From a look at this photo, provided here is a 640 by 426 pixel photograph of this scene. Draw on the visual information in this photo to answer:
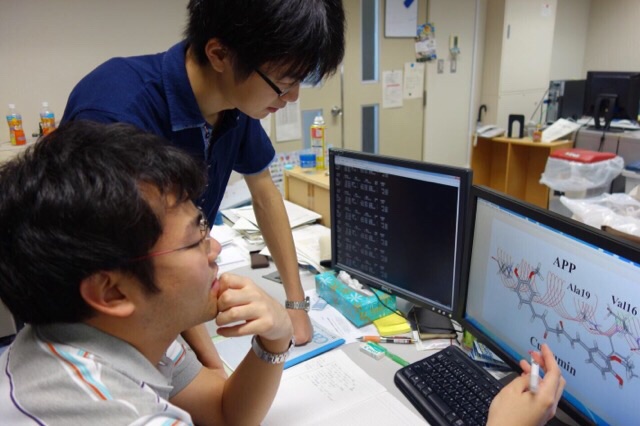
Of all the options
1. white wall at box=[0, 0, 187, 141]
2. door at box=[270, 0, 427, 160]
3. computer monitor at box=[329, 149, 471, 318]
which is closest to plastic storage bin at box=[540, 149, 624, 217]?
door at box=[270, 0, 427, 160]

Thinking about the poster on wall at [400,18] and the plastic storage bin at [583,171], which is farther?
the poster on wall at [400,18]

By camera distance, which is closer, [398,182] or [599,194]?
[398,182]

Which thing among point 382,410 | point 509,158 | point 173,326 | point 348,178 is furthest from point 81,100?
point 509,158

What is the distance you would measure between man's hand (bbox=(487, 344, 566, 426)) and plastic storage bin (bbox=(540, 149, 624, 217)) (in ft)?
10.3

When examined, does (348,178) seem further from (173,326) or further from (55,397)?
(55,397)

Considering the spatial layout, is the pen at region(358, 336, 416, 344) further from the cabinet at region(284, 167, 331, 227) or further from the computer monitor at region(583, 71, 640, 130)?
the computer monitor at region(583, 71, 640, 130)

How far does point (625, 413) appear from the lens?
750 mm

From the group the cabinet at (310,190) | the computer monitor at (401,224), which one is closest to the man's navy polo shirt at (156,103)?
the computer monitor at (401,224)

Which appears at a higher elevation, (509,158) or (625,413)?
(625,413)

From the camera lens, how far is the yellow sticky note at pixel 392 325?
125 centimetres

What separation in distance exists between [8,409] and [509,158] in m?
4.57

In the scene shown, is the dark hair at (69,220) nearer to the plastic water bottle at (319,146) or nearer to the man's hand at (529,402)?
the man's hand at (529,402)

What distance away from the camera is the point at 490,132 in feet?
15.2

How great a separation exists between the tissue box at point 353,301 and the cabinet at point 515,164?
10.6 feet
